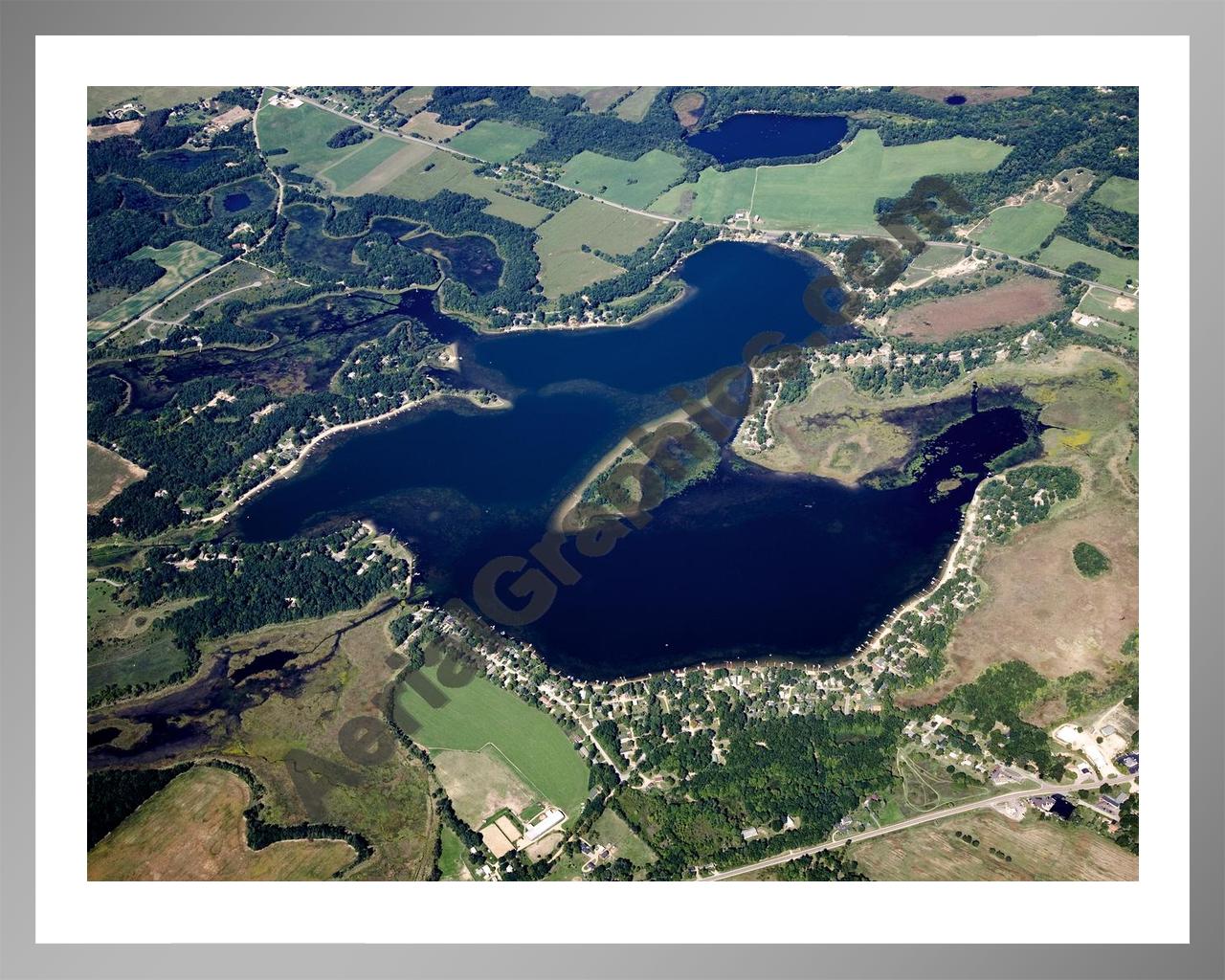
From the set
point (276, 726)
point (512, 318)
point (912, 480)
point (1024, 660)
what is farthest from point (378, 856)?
point (512, 318)

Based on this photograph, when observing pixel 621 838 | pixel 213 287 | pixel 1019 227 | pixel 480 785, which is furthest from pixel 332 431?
pixel 1019 227

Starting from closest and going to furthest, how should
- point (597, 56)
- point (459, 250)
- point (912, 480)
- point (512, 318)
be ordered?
point (597, 56)
point (912, 480)
point (512, 318)
point (459, 250)

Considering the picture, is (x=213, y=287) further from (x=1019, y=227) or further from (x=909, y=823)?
(x=909, y=823)

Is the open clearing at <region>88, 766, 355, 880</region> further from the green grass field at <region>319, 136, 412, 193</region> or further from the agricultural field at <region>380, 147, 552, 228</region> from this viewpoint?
the green grass field at <region>319, 136, 412, 193</region>

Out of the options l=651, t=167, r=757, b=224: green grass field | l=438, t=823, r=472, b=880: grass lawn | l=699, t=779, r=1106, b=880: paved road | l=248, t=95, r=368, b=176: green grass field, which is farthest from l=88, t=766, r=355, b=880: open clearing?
l=248, t=95, r=368, b=176: green grass field

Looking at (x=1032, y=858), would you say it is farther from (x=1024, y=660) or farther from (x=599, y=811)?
(x=599, y=811)

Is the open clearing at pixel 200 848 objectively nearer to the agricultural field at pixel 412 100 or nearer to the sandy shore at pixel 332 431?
the sandy shore at pixel 332 431

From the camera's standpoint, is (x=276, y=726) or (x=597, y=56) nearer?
(x=597, y=56)
